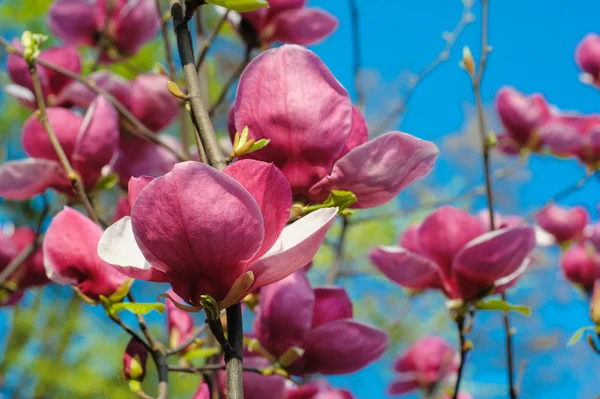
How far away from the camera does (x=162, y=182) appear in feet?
1.08

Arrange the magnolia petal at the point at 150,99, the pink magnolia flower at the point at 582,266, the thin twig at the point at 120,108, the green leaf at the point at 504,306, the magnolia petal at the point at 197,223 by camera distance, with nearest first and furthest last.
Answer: the magnolia petal at the point at 197,223
the green leaf at the point at 504,306
the thin twig at the point at 120,108
the magnolia petal at the point at 150,99
the pink magnolia flower at the point at 582,266

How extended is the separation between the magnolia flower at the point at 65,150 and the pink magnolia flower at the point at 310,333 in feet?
0.87

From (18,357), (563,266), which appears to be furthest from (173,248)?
(18,357)

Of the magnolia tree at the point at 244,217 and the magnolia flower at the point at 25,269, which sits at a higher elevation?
the magnolia tree at the point at 244,217

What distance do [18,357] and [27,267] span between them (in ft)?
13.3

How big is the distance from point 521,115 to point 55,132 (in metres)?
0.93

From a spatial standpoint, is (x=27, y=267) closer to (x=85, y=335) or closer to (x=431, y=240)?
(x=431, y=240)

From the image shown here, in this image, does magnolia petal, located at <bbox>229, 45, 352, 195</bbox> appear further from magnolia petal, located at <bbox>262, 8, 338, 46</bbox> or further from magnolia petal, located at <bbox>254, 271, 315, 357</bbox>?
magnolia petal, located at <bbox>262, 8, 338, 46</bbox>

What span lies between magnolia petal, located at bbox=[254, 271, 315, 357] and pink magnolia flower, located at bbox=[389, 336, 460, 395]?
1.75 feet

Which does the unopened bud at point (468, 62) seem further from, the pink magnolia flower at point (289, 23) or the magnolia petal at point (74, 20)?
the magnolia petal at point (74, 20)

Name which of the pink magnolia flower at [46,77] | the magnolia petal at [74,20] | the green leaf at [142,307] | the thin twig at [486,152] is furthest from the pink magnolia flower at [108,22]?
the green leaf at [142,307]

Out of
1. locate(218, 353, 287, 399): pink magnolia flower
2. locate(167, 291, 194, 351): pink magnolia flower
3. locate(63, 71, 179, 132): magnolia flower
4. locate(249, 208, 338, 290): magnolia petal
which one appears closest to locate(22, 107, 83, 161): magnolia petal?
locate(63, 71, 179, 132): magnolia flower

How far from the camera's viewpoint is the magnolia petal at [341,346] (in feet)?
1.84

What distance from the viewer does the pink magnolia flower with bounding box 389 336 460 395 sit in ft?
3.51
